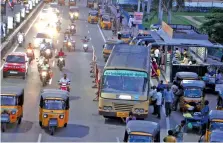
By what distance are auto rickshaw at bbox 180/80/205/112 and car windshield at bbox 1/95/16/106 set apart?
30.9ft

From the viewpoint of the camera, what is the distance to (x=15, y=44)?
58.3m

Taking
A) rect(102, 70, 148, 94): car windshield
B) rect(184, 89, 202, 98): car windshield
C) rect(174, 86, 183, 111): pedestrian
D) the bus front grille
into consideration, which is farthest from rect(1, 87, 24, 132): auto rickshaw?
rect(184, 89, 202, 98): car windshield

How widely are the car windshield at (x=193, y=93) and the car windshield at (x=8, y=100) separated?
10062 mm

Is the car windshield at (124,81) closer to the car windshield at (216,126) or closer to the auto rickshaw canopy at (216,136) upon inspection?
the car windshield at (216,126)

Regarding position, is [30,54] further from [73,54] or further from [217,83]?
[217,83]

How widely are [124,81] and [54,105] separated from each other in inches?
165

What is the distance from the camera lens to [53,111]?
2677cm

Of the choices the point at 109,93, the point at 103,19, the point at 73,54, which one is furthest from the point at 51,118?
the point at 103,19

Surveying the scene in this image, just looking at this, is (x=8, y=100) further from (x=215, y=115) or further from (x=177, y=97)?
(x=177, y=97)

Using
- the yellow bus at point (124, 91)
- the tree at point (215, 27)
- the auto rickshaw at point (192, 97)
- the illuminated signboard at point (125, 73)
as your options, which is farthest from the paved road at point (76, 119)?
the tree at point (215, 27)

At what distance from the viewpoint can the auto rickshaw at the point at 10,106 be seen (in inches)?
1041

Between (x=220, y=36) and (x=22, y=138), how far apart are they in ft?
119

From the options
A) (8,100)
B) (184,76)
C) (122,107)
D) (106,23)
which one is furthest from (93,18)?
(8,100)

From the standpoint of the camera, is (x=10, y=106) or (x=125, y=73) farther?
(x=125, y=73)
